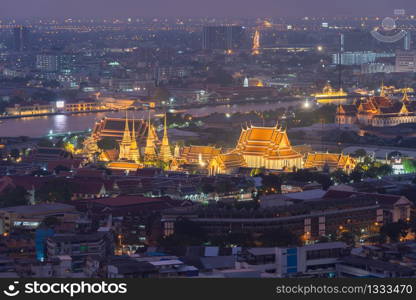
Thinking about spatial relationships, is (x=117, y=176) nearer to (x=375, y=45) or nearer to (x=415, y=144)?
(x=415, y=144)

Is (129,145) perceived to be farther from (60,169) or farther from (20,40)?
(20,40)

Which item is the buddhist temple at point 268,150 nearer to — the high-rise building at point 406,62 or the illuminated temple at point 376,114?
the illuminated temple at point 376,114

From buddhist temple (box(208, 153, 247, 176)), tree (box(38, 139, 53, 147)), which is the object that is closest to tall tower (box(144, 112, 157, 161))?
buddhist temple (box(208, 153, 247, 176))

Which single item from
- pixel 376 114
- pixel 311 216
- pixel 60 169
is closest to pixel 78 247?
pixel 311 216

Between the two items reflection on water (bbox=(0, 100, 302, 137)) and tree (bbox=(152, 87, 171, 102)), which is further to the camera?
tree (bbox=(152, 87, 171, 102))

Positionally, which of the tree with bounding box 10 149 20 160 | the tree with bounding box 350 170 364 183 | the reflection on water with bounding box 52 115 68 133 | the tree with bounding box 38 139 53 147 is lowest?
the tree with bounding box 350 170 364 183

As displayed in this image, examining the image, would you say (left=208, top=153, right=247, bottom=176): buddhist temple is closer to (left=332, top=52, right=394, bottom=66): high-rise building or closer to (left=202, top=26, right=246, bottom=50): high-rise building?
(left=332, top=52, right=394, bottom=66): high-rise building

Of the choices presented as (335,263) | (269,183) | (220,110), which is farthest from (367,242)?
(220,110)
